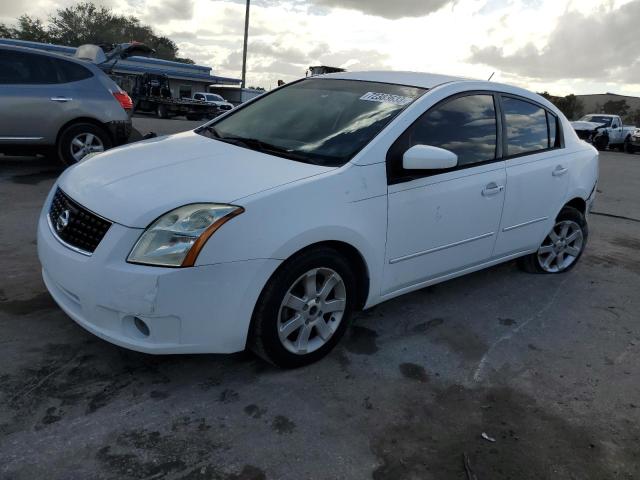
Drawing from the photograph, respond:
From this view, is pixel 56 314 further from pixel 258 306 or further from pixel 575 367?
pixel 575 367

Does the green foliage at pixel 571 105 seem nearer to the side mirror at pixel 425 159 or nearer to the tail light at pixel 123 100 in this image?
the tail light at pixel 123 100

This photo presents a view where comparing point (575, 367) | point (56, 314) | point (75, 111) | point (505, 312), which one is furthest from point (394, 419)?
point (75, 111)

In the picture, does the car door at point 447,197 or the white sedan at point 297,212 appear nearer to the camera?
the white sedan at point 297,212

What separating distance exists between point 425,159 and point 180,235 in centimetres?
140

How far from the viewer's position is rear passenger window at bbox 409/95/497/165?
326 centimetres

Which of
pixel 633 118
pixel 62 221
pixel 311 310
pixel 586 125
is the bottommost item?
pixel 311 310

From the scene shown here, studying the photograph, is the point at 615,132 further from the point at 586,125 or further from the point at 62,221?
Answer: the point at 62,221

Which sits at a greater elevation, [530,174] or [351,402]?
[530,174]

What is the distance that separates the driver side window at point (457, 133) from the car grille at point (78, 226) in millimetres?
1557

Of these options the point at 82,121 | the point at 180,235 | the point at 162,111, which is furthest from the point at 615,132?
the point at 180,235

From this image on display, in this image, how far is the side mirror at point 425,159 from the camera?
116 inches

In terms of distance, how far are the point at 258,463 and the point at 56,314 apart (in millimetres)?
1803

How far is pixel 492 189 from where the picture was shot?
3602 mm

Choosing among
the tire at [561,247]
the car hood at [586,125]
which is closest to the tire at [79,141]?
the tire at [561,247]
